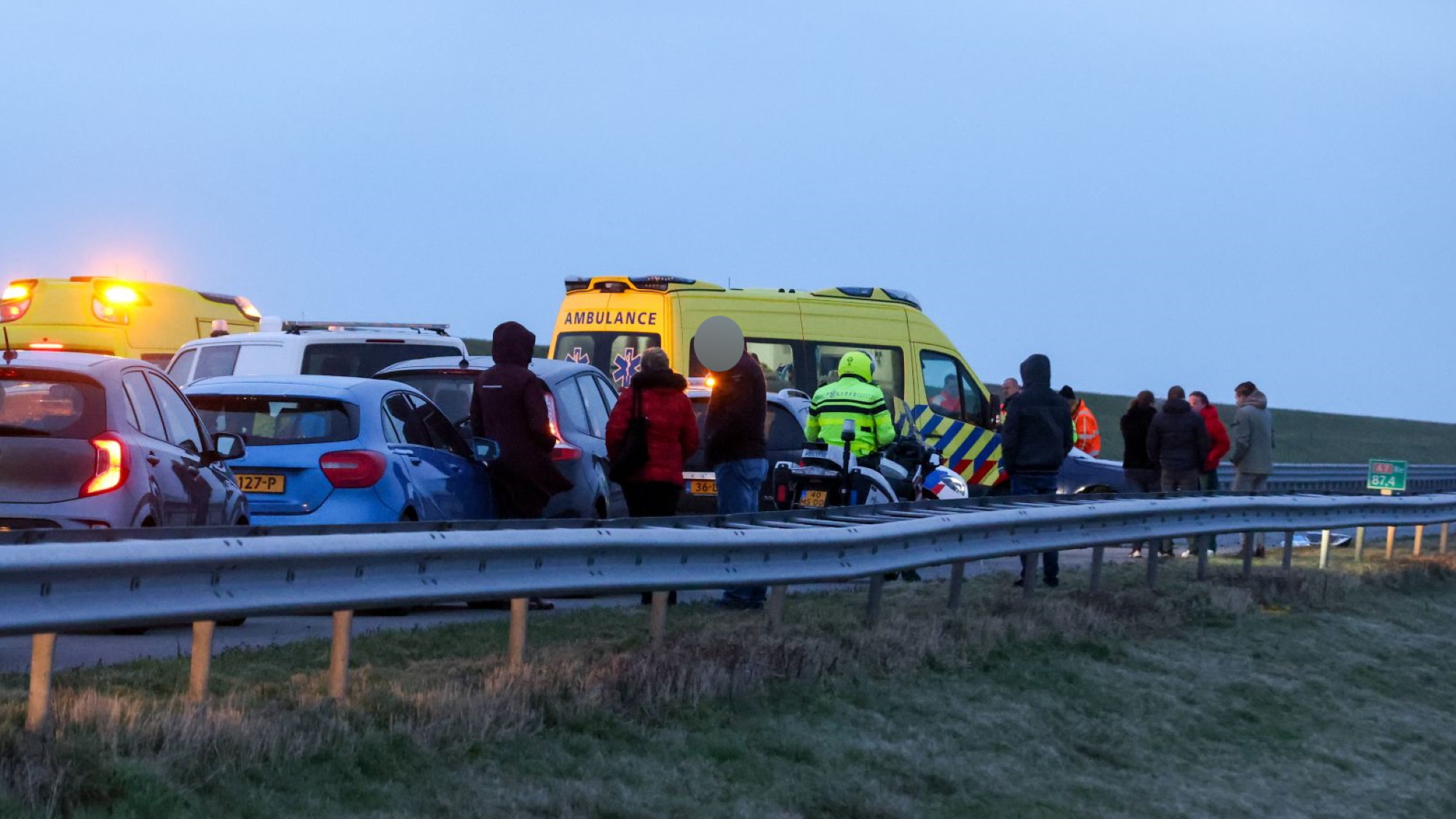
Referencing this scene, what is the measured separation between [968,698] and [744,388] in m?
4.22

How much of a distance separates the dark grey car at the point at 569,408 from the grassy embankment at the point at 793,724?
1986mm

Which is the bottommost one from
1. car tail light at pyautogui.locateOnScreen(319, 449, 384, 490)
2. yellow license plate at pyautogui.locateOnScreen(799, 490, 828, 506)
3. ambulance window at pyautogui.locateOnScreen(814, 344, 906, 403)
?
yellow license plate at pyautogui.locateOnScreen(799, 490, 828, 506)

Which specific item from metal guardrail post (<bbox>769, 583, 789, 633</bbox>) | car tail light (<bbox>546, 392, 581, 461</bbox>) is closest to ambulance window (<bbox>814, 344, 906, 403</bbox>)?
car tail light (<bbox>546, 392, 581, 461</bbox>)

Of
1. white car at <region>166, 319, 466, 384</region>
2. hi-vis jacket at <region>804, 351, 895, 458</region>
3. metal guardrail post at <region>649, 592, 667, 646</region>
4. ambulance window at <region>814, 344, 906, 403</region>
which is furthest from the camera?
ambulance window at <region>814, 344, 906, 403</region>

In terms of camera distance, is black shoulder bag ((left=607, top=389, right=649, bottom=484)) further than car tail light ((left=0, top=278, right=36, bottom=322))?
No

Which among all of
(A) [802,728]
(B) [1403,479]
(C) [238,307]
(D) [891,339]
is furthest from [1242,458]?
(A) [802,728]

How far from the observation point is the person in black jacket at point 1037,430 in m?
15.4

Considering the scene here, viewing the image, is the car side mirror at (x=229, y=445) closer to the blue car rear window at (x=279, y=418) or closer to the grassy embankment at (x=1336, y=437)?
the blue car rear window at (x=279, y=418)

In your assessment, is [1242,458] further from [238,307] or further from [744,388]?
[238,307]

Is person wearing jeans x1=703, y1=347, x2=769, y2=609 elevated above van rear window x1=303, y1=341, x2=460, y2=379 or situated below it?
below

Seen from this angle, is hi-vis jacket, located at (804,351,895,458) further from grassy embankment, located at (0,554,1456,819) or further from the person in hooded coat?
the person in hooded coat

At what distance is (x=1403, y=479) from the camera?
74.1 ft

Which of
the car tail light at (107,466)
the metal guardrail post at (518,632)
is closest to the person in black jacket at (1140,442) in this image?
the car tail light at (107,466)

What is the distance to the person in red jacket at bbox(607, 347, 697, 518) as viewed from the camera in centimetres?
1242
